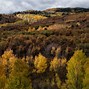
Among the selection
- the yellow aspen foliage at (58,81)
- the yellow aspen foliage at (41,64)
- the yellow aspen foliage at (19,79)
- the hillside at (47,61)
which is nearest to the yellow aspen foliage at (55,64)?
the hillside at (47,61)

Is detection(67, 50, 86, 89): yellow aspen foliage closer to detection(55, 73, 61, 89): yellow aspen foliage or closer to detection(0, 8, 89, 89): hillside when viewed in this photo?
detection(0, 8, 89, 89): hillside

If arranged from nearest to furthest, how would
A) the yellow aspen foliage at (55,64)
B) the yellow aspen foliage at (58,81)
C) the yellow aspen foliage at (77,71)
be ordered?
the yellow aspen foliage at (77,71)
the yellow aspen foliage at (58,81)
the yellow aspen foliage at (55,64)

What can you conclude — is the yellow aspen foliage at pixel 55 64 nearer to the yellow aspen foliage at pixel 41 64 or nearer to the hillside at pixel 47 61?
the hillside at pixel 47 61

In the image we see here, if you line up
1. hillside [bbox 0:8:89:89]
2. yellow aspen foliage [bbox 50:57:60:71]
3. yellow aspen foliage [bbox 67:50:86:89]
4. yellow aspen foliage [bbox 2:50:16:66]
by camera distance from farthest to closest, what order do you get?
1. yellow aspen foliage [bbox 50:57:60:71]
2. yellow aspen foliage [bbox 2:50:16:66]
3. yellow aspen foliage [bbox 67:50:86:89]
4. hillside [bbox 0:8:89:89]

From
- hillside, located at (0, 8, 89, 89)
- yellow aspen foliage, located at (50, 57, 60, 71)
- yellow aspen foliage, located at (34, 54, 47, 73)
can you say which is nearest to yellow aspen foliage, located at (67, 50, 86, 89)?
hillside, located at (0, 8, 89, 89)

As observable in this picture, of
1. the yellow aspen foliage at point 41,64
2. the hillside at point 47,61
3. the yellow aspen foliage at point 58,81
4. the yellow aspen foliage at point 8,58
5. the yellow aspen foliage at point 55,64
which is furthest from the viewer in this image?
the yellow aspen foliage at point 41,64

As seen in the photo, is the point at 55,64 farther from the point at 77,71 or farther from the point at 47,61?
the point at 77,71

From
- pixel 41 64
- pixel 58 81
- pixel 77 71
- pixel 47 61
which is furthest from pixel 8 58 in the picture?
pixel 77 71

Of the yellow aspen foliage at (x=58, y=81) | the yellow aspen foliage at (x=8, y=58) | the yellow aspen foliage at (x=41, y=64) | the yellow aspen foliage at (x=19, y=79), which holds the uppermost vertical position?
the yellow aspen foliage at (x=19, y=79)

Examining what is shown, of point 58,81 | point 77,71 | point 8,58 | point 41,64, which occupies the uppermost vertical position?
point 77,71

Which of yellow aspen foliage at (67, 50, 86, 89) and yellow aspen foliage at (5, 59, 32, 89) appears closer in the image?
yellow aspen foliage at (5, 59, 32, 89)

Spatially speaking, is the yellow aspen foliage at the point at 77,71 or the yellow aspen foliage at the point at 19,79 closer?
the yellow aspen foliage at the point at 19,79

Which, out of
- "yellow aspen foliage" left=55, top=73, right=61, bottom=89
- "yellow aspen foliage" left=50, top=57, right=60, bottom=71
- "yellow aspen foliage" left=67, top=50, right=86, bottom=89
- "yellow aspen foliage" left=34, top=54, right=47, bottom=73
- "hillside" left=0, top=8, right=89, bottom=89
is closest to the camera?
"hillside" left=0, top=8, right=89, bottom=89

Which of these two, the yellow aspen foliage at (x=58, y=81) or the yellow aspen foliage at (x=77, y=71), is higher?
the yellow aspen foliage at (x=77, y=71)
